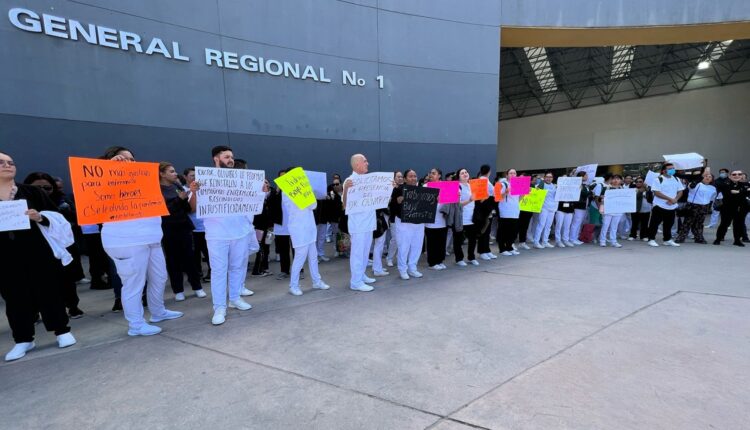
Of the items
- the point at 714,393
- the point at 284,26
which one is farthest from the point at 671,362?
the point at 284,26

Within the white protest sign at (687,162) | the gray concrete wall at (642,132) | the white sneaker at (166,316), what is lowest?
the white sneaker at (166,316)

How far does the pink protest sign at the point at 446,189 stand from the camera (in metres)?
6.28

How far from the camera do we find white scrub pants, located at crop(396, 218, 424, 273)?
5840mm

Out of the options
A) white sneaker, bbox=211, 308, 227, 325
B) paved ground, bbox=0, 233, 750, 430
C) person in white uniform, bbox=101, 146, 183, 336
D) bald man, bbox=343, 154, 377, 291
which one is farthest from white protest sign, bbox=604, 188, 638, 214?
person in white uniform, bbox=101, 146, 183, 336

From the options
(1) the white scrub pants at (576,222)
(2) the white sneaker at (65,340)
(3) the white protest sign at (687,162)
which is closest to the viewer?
(2) the white sneaker at (65,340)

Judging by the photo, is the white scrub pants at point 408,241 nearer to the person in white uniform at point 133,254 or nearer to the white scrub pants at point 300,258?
the white scrub pants at point 300,258

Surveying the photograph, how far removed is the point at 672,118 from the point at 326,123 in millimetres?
23161

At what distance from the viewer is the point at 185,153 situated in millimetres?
8359

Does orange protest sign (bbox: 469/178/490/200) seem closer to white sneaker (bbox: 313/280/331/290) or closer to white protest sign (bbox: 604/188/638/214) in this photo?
white sneaker (bbox: 313/280/331/290)

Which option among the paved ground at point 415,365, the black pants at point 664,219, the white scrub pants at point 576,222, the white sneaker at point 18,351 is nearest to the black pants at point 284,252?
the paved ground at point 415,365

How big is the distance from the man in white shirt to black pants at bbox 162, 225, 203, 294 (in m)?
9.52

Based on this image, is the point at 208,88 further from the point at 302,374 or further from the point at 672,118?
the point at 672,118

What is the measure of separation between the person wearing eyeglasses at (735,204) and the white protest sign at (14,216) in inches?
484

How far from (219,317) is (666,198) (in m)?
9.41
